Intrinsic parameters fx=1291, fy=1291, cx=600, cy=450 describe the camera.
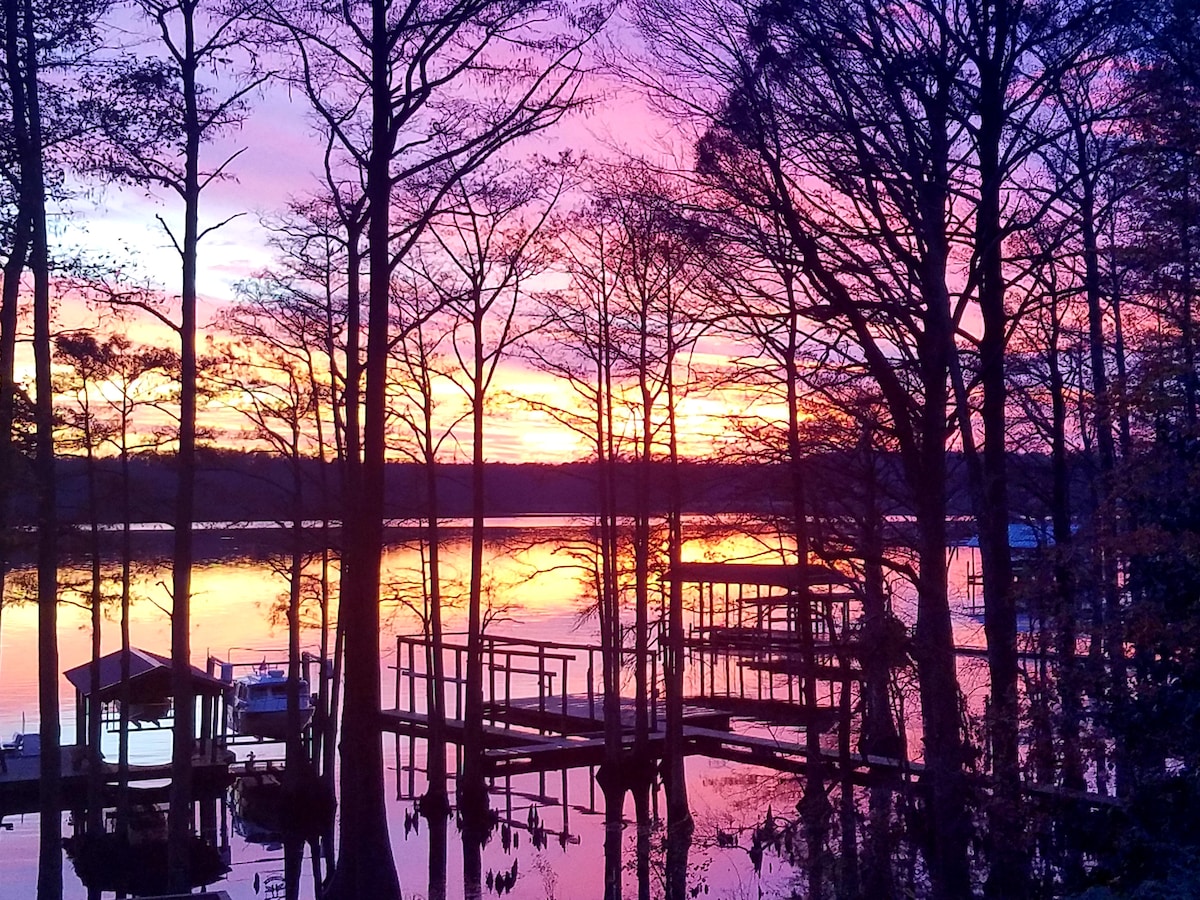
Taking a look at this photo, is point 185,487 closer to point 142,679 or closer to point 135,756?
point 142,679

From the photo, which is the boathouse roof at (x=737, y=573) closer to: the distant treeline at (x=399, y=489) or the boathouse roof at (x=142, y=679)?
the distant treeline at (x=399, y=489)

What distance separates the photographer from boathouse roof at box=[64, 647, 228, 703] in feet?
108

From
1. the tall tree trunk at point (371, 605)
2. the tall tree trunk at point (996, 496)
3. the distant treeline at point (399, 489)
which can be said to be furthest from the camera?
the distant treeline at point (399, 489)

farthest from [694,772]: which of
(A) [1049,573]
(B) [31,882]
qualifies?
(A) [1049,573]

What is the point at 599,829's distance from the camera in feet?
90.3

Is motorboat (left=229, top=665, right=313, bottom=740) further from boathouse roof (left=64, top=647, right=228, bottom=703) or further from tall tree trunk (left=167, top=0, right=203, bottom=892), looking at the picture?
tall tree trunk (left=167, top=0, right=203, bottom=892)

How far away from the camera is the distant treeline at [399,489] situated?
17891 millimetres

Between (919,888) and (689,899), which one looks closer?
(919,888)

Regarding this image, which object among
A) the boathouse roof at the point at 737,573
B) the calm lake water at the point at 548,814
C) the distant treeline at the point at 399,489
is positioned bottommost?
the calm lake water at the point at 548,814

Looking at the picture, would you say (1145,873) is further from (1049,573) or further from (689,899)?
(689,899)

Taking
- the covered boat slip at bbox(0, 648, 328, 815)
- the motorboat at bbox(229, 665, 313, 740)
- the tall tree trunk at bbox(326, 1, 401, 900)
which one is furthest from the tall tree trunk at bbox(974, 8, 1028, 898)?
the motorboat at bbox(229, 665, 313, 740)

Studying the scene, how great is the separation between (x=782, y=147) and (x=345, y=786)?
7682 millimetres

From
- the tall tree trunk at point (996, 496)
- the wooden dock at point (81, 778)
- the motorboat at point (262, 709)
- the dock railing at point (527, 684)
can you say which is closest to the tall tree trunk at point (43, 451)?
the tall tree trunk at point (996, 496)

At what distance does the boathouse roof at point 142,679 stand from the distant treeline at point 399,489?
4357 mm
